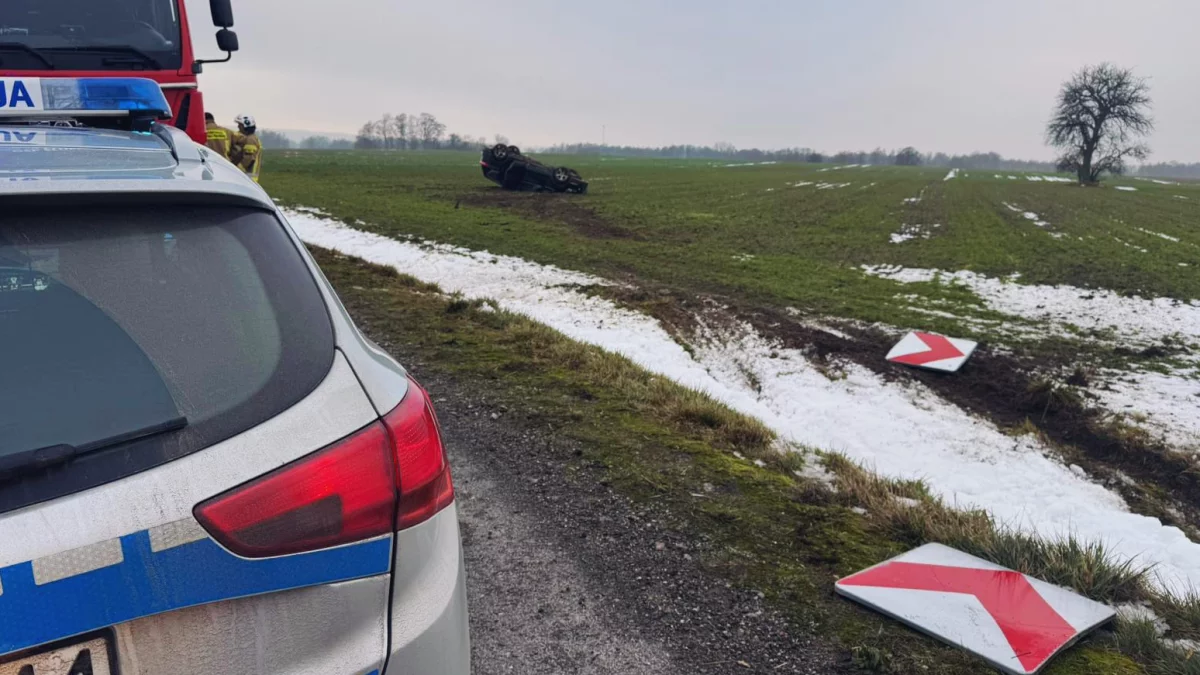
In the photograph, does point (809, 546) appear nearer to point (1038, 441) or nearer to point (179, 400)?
point (179, 400)

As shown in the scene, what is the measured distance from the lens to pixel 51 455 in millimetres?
1225

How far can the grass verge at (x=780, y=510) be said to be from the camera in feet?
9.00

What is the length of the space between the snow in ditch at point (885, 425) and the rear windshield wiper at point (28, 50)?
5518mm

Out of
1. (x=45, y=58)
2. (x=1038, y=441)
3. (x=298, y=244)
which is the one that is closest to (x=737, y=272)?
(x=1038, y=441)

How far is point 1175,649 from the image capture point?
8.66 ft

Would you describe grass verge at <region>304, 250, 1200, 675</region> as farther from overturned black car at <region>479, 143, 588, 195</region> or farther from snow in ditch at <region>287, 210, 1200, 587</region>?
Result: overturned black car at <region>479, 143, 588, 195</region>

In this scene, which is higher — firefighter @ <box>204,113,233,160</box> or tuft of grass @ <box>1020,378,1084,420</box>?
firefighter @ <box>204,113,233,160</box>

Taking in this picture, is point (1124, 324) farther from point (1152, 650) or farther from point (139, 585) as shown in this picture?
point (139, 585)

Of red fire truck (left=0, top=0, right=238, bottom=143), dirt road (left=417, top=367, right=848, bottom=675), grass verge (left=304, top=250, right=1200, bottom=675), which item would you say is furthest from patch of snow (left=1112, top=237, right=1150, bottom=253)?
red fire truck (left=0, top=0, right=238, bottom=143)

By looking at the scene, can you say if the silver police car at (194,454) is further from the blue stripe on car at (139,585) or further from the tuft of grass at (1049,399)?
the tuft of grass at (1049,399)

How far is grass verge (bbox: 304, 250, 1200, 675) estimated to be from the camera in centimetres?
274

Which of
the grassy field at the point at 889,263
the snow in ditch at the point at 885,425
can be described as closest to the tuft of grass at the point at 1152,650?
the snow in ditch at the point at 885,425

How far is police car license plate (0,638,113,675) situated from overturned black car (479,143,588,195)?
93.0ft

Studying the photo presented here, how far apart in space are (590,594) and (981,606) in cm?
157
